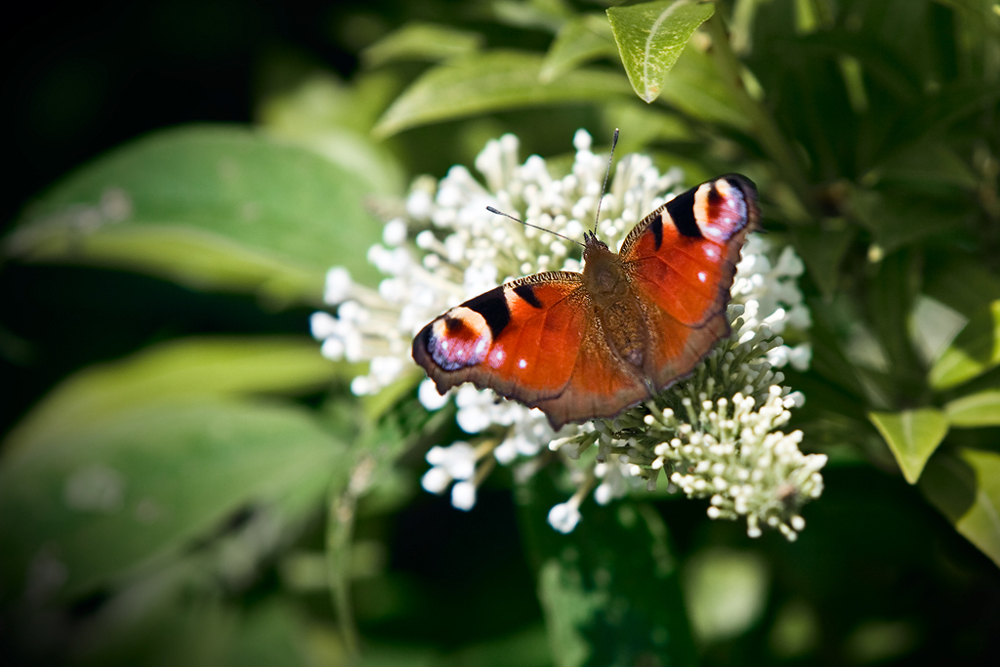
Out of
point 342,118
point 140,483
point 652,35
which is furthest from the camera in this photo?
point 342,118

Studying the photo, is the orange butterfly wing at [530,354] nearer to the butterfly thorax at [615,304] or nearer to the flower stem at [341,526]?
the butterfly thorax at [615,304]

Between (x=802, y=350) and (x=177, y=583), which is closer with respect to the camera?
(x=802, y=350)

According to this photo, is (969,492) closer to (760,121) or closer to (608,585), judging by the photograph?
(608,585)

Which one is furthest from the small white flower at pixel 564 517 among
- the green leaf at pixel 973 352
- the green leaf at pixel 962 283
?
the green leaf at pixel 962 283

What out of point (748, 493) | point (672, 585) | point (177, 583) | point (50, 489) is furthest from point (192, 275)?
point (748, 493)

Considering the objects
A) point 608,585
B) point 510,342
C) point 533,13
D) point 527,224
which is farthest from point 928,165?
point 533,13

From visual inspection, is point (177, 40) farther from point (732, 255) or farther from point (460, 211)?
point (732, 255)

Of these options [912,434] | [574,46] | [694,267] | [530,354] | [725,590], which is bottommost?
[725,590]
